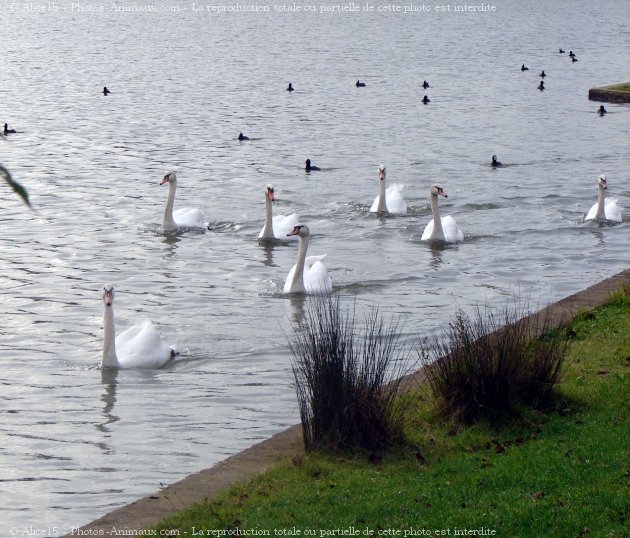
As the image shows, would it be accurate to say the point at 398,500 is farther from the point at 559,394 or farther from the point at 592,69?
the point at 592,69

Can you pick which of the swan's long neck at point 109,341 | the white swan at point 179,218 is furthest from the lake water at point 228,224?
the white swan at point 179,218

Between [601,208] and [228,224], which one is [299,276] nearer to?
[228,224]

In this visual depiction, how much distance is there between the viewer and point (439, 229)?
19.7 metres

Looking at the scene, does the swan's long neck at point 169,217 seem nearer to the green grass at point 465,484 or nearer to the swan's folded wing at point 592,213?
the swan's folded wing at point 592,213

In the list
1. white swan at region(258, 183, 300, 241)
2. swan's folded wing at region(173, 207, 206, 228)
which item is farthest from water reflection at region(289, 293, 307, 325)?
swan's folded wing at region(173, 207, 206, 228)

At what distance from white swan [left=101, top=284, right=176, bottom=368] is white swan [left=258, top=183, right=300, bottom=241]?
7180 millimetres

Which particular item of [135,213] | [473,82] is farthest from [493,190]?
[473,82]

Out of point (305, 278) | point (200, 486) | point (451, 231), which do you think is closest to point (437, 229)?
point (451, 231)

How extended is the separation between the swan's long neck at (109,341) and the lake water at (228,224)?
0.51ft

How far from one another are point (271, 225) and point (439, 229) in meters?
2.97

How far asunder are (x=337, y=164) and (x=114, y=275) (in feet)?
38.0

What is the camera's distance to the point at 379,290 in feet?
54.5

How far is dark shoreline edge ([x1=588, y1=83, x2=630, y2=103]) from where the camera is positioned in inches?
1444

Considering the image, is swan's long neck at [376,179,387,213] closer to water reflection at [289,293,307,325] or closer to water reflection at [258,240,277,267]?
water reflection at [258,240,277,267]
